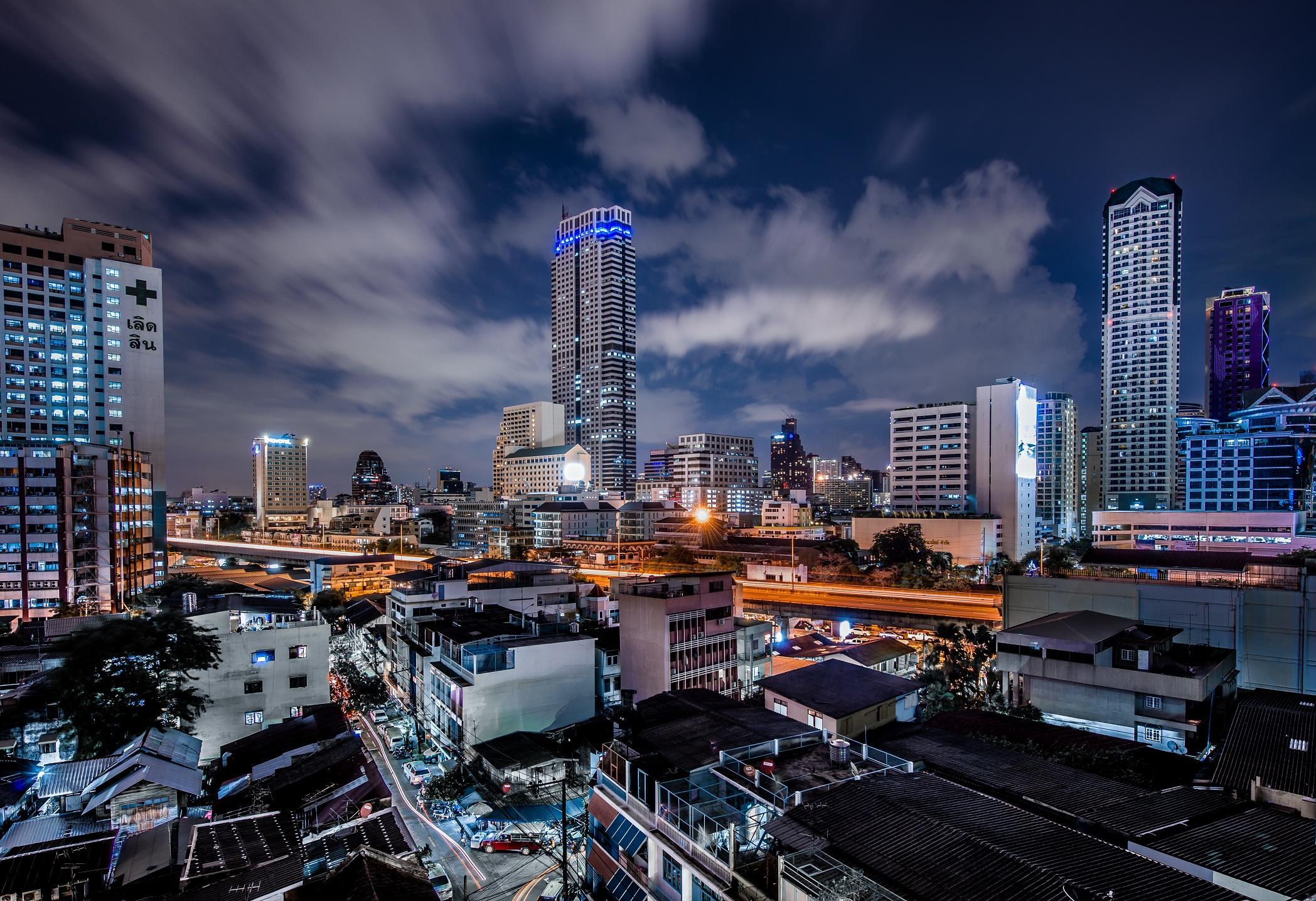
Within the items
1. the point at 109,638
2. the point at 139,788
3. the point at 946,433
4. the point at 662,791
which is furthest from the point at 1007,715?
the point at 946,433

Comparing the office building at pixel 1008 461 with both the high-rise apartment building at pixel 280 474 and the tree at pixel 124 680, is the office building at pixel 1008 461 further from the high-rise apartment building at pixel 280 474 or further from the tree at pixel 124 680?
the high-rise apartment building at pixel 280 474

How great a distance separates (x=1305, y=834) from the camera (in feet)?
33.4

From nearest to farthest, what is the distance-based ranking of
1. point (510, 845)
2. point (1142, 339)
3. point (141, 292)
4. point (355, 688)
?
point (510, 845)
point (355, 688)
point (141, 292)
point (1142, 339)

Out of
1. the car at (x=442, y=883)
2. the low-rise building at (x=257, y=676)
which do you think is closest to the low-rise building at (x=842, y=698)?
the car at (x=442, y=883)

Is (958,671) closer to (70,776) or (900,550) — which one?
(70,776)

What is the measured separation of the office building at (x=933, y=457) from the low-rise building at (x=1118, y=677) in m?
56.9

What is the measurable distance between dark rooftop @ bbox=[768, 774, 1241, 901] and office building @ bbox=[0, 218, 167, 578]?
222 feet

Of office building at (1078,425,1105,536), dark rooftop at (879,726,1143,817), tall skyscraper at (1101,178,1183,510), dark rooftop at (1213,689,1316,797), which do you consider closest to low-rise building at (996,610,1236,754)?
dark rooftop at (1213,689,1316,797)

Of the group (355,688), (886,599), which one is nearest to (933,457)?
(886,599)

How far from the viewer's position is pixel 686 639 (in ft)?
82.0

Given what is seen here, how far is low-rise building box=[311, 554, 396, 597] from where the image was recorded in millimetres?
59875

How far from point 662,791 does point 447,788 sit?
1138 centimetres

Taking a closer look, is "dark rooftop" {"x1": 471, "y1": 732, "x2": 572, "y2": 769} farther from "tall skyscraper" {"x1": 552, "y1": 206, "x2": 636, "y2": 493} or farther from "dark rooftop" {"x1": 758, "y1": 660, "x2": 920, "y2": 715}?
"tall skyscraper" {"x1": 552, "y1": 206, "x2": 636, "y2": 493}

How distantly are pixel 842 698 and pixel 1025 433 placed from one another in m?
70.9
